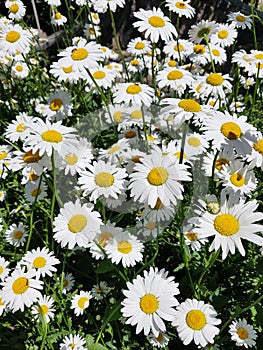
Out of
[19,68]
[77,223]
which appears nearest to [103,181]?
[77,223]

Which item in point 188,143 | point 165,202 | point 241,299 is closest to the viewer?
point 165,202

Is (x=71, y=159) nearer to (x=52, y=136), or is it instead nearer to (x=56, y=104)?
(x=52, y=136)

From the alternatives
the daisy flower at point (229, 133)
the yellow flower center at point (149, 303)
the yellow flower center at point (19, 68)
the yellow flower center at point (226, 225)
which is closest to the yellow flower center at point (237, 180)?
the daisy flower at point (229, 133)

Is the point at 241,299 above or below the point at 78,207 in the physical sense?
below

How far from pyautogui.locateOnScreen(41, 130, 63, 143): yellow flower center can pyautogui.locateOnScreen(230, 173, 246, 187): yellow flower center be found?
2.53ft

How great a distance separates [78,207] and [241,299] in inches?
37.8

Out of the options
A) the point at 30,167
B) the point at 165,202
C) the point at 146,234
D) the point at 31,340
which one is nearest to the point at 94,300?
the point at 31,340

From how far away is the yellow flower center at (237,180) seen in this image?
6.24 ft

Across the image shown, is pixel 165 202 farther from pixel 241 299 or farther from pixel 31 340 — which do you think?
pixel 31 340

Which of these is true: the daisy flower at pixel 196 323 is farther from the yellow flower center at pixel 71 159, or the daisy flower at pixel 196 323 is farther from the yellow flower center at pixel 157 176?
the yellow flower center at pixel 71 159

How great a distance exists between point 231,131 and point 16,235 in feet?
4.39

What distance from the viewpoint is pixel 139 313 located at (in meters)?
1.58

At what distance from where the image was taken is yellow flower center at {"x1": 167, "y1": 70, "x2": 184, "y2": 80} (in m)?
2.12

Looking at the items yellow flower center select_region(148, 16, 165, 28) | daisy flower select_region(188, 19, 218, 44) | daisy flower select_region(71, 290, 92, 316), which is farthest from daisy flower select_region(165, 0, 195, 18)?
daisy flower select_region(71, 290, 92, 316)
